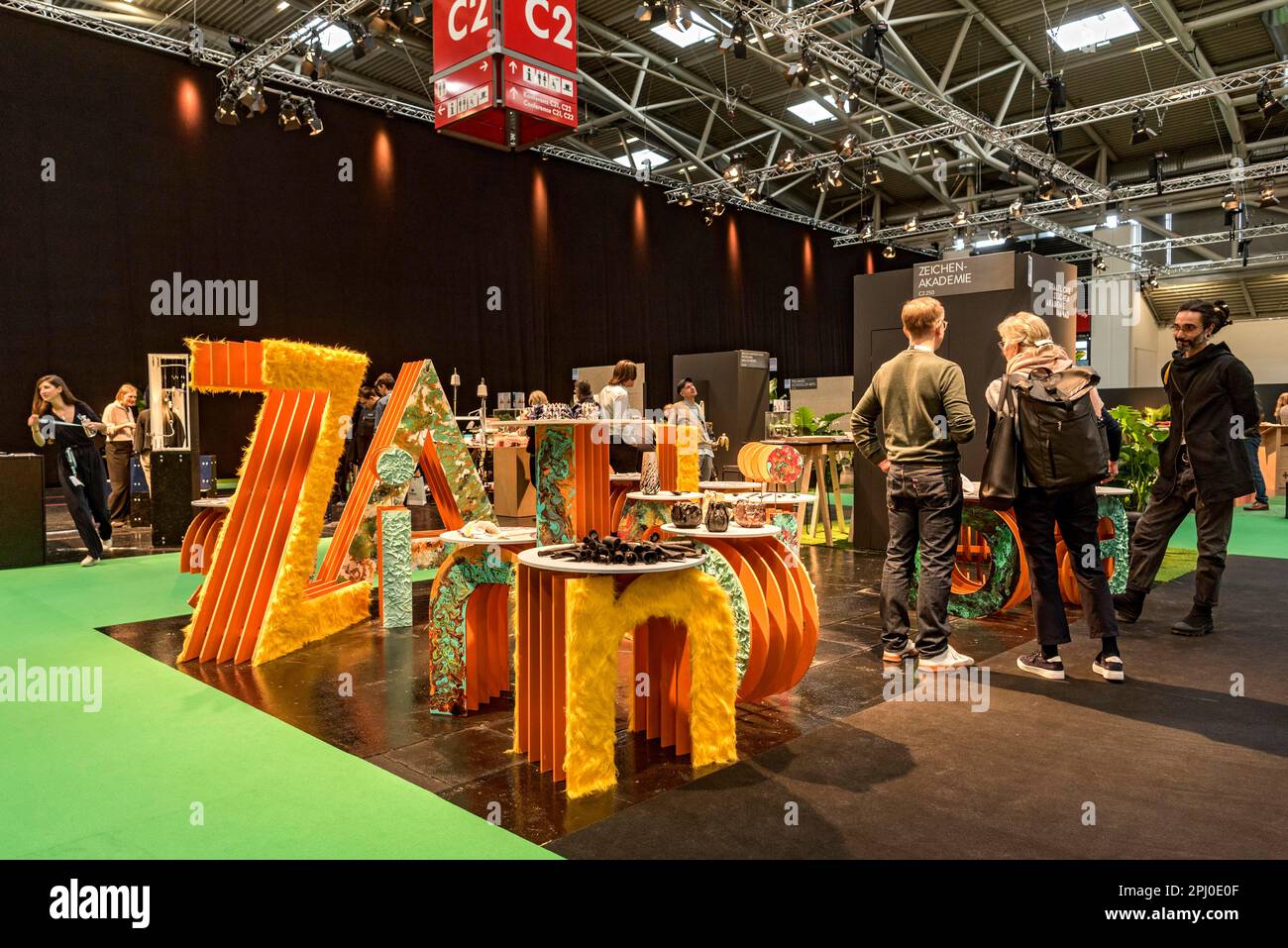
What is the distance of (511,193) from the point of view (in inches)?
583

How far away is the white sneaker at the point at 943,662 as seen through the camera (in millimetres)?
3881

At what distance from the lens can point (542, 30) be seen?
622cm

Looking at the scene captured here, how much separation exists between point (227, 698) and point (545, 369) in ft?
39.7

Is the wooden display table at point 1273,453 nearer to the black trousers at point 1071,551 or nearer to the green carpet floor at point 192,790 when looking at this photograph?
the black trousers at point 1071,551

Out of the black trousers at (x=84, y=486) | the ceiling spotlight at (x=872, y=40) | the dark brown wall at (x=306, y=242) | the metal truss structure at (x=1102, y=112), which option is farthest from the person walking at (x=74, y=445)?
the metal truss structure at (x=1102, y=112)

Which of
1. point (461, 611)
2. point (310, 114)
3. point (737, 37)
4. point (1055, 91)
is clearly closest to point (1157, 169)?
point (1055, 91)

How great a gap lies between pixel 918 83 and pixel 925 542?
407 inches

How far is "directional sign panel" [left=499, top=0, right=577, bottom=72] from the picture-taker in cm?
599

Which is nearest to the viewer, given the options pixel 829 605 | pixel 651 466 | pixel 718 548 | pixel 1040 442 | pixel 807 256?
pixel 718 548

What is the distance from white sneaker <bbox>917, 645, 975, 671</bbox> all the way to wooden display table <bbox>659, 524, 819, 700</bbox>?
784mm
